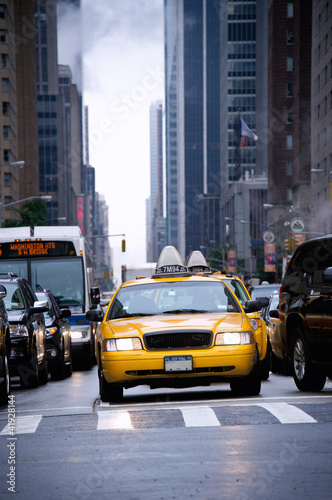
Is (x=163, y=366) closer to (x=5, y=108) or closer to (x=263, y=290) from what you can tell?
(x=263, y=290)

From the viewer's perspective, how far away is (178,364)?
37.2 feet

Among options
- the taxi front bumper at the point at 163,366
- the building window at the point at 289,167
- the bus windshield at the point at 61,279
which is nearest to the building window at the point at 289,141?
the building window at the point at 289,167

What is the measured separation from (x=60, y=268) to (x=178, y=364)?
12216 millimetres

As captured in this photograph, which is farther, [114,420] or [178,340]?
[178,340]

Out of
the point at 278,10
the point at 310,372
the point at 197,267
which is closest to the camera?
the point at 310,372

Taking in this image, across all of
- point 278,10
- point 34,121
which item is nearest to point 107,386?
point 278,10

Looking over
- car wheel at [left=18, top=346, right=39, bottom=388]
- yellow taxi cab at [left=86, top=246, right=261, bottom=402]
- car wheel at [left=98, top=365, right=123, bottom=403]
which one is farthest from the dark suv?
car wheel at [left=18, top=346, right=39, bottom=388]

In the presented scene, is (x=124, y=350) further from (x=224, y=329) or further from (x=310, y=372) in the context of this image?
(x=310, y=372)

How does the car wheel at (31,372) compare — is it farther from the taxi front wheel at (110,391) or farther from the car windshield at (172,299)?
the taxi front wheel at (110,391)

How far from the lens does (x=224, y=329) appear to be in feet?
38.1

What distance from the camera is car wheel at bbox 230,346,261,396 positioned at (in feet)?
38.7

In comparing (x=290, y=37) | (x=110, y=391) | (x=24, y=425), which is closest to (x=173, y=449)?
(x=24, y=425)

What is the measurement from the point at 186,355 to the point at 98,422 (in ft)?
7.34

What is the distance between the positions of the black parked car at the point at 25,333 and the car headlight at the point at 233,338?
460 cm
